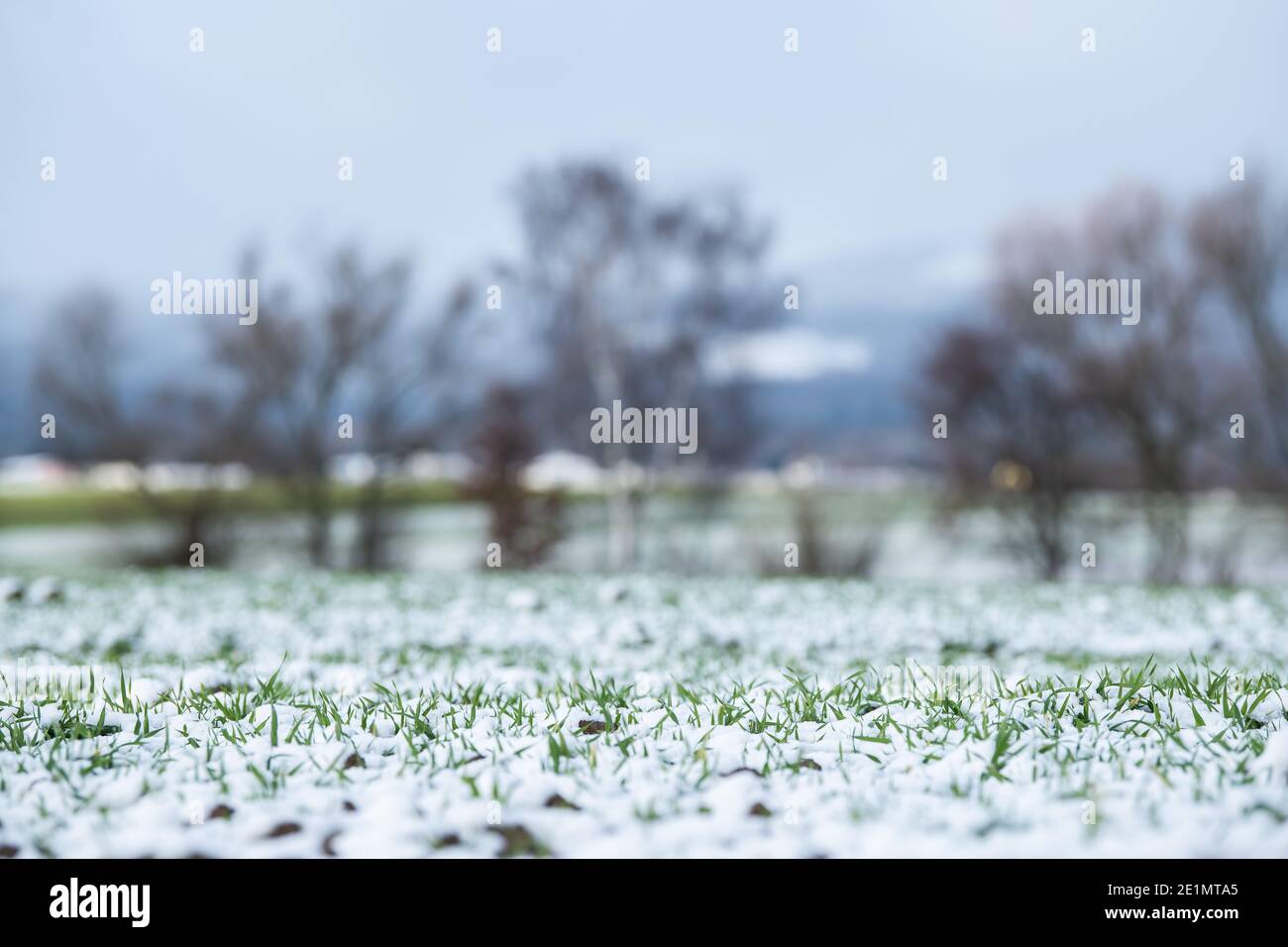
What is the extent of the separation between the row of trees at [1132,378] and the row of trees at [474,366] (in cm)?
508

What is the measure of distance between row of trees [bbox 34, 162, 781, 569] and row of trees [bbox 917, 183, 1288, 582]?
5.08m

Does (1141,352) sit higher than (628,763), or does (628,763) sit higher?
(1141,352)

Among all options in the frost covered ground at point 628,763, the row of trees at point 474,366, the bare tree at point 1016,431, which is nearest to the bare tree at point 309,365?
the row of trees at point 474,366

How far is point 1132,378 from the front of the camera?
20859 millimetres

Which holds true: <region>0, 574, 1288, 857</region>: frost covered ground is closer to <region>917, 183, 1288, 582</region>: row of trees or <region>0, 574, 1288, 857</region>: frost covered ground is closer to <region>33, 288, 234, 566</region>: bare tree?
<region>917, 183, 1288, 582</region>: row of trees

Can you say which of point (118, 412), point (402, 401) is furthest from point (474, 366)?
point (118, 412)

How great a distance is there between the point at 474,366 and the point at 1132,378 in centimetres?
1396

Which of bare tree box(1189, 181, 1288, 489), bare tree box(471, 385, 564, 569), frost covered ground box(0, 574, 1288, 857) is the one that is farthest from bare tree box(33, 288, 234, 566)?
bare tree box(1189, 181, 1288, 489)

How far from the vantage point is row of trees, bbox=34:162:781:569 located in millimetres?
22312

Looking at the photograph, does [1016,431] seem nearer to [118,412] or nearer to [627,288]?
[627,288]

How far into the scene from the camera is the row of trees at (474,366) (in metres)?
22.3

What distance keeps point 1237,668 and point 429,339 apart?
1897 centimetres
